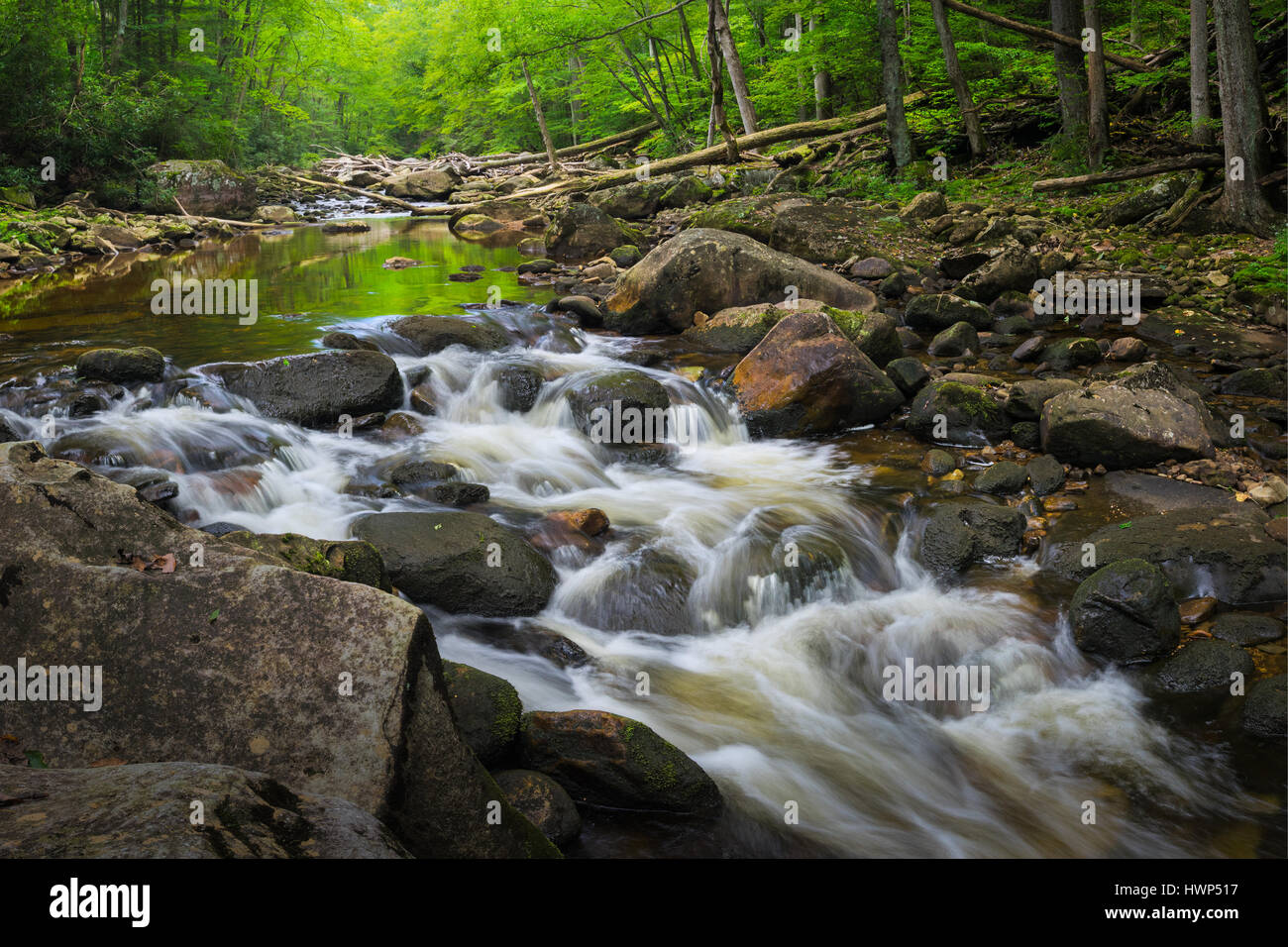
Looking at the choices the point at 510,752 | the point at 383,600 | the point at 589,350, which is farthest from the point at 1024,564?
the point at 589,350

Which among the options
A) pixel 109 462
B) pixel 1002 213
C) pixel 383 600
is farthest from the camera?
pixel 1002 213

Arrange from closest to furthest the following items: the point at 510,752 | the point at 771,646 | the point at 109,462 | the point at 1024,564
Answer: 1. the point at 510,752
2. the point at 771,646
3. the point at 1024,564
4. the point at 109,462

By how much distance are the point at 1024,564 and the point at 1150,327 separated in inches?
216

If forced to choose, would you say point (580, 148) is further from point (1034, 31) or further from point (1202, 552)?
point (1202, 552)

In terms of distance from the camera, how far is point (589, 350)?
35.9ft

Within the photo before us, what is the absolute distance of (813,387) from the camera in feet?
28.0

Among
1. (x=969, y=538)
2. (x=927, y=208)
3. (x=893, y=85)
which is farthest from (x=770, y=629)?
(x=893, y=85)

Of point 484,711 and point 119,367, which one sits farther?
point 119,367

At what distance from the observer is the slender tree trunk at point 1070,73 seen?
15.2 metres

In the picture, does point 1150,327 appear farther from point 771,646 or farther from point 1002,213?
point 771,646

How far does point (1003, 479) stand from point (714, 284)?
18.0 feet

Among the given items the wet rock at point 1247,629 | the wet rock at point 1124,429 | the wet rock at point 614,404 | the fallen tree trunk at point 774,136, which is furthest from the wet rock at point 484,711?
the fallen tree trunk at point 774,136

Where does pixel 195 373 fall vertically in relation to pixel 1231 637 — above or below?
above

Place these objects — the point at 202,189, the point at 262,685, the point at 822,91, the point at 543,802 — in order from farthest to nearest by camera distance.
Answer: the point at 202,189
the point at 822,91
the point at 543,802
the point at 262,685
